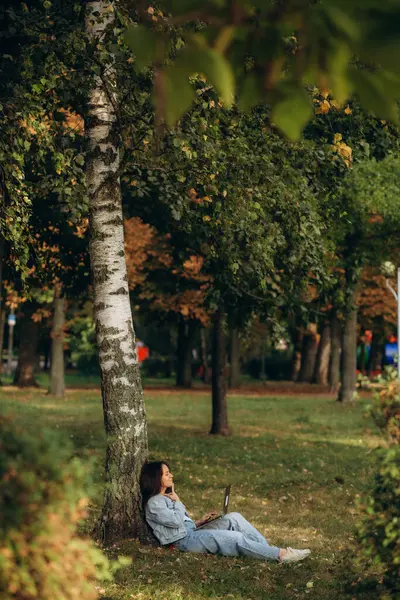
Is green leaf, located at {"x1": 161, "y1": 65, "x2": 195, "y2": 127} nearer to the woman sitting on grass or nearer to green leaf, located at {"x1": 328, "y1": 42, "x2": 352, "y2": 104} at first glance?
green leaf, located at {"x1": 328, "y1": 42, "x2": 352, "y2": 104}

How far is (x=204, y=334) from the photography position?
166 feet

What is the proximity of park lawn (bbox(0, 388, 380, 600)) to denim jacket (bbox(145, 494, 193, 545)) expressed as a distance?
0.16m

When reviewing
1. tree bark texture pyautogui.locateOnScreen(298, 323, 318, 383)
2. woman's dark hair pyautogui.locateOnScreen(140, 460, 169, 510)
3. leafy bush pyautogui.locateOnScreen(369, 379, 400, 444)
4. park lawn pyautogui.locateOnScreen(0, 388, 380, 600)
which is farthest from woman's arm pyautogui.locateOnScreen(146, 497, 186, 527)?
tree bark texture pyautogui.locateOnScreen(298, 323, 318, 383)

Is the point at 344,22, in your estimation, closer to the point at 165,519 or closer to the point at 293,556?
the point at 293,556

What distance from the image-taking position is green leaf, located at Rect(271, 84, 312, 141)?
3061 mm

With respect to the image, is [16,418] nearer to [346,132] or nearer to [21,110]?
[21,110]

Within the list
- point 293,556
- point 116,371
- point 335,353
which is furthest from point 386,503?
point 335,353

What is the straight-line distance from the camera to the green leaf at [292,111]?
3.06 meters

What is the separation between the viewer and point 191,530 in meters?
8.97

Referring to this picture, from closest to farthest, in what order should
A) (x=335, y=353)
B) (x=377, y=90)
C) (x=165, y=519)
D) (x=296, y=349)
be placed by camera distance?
(x=377, y=90)
(x=165, y=519)
(x=335, y=353)
(x=296, y=349)

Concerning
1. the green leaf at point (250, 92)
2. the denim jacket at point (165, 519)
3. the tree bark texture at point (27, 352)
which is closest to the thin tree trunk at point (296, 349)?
the tree bark texture at point (27, 352)

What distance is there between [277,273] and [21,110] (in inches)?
255

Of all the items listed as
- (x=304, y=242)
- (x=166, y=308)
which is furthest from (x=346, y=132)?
(x=166, y=308)

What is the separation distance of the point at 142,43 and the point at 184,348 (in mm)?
38729
